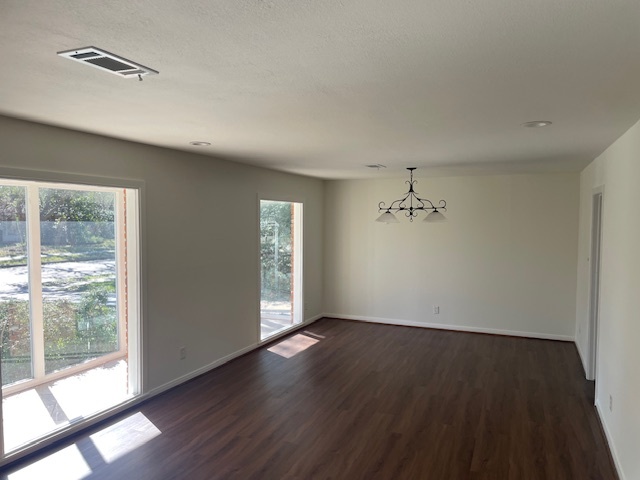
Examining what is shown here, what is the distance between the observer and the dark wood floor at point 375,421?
3047 millimetres

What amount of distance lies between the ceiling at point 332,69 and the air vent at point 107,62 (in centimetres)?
4

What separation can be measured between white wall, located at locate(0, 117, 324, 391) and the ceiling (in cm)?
26

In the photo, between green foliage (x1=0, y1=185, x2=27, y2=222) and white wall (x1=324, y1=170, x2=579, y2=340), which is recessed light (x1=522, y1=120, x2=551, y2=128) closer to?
white wall (x1=324, y1=170, x2=579, y2=340)

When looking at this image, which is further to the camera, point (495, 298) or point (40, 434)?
point (495, 298)

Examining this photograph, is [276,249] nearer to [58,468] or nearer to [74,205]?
[74,205]

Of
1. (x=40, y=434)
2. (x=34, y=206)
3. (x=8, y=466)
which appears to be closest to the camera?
(x=8, y=466)

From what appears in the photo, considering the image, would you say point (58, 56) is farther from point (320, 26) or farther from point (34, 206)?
point (34, 206)

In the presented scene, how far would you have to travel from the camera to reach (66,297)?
485cm

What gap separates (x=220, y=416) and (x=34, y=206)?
297cm

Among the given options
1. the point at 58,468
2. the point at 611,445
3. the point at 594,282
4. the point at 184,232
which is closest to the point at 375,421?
the point at 611,445

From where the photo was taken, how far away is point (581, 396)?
427cm

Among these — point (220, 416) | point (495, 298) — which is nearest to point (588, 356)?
point (495, 298)

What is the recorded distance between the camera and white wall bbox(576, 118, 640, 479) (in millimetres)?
2666

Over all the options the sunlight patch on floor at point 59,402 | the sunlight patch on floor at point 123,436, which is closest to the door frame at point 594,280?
the sunlight patch on floor at point 123,436
